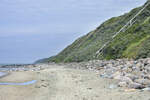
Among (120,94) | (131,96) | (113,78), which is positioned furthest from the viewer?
(113,78)

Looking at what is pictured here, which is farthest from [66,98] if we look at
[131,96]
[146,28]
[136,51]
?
[146,28]

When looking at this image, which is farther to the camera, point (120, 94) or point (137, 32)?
point (137, 32)

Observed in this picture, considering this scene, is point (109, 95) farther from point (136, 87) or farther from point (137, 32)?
point (137, 32)

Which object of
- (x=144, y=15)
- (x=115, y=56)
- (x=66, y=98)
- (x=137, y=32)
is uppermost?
(x=144, y=15)

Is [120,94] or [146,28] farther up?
[146,28]

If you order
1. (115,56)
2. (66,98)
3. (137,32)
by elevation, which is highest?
(137,32)

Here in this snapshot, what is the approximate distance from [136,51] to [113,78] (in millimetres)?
18214

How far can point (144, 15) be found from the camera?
2361 inches

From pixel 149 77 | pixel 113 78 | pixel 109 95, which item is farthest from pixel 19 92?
pixel 149 77

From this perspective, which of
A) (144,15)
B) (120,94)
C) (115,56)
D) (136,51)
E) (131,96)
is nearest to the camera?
(131,96)

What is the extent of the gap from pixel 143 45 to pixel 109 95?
2498 cm

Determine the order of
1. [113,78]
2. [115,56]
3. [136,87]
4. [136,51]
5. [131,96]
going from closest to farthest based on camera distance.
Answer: [131,96]
[136,87]
[113,78]
[136,51]
[115,56]

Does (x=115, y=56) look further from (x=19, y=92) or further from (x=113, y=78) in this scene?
(x=19, y=92)

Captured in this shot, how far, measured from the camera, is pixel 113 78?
1803 centimetres
